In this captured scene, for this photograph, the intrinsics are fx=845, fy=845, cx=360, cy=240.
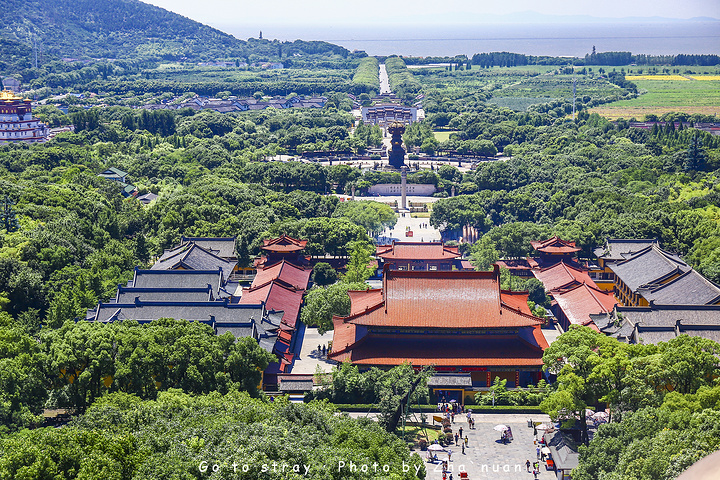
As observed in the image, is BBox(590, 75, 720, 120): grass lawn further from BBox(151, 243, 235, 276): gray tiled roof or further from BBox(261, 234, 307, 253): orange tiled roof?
BBox(151, 243, 235, 276): gray tiled roof

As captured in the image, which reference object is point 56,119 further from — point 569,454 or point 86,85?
point 569,454

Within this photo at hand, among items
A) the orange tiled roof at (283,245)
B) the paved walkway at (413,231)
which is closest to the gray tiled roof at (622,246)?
the paved walkway at (413,231)

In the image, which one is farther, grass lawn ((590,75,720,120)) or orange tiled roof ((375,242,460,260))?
grass lawn ((590,75,720,120))

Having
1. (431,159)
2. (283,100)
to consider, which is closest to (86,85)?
(283,100)

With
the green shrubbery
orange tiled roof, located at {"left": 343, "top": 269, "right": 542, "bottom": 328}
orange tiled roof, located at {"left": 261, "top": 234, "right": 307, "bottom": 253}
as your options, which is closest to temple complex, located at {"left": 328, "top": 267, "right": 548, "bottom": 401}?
orange tiled roof, located at {"left": 343, "top": 269, "right": 542, "bottom": 328}

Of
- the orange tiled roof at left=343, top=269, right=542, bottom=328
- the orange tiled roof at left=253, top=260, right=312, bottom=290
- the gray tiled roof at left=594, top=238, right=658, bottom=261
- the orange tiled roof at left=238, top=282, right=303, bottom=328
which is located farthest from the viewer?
the gray tiled roof at left=594, top=238, right=658, bottom=261

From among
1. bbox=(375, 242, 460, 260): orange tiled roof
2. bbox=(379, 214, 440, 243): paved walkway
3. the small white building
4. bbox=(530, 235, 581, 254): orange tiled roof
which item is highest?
bbox=(530, 235, 581, 254): orange tiled roof
